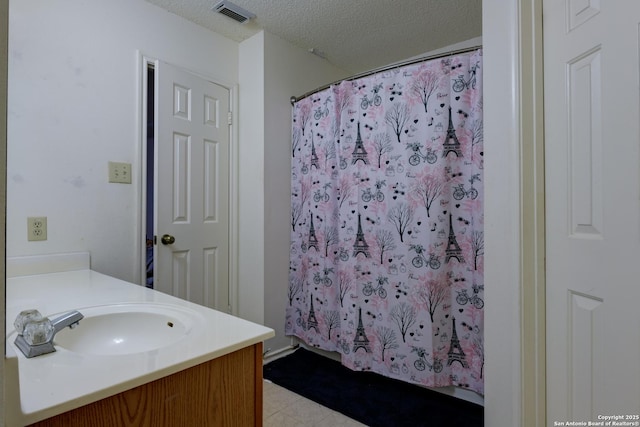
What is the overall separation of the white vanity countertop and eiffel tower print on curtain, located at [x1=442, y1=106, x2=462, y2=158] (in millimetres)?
1331

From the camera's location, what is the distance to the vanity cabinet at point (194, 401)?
0.61m

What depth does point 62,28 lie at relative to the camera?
1.67 metres

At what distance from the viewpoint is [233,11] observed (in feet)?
6.77

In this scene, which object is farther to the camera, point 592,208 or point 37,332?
point 592,208

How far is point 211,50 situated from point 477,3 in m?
1.74

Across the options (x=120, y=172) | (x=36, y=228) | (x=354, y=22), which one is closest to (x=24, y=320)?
(x=36, y=228)

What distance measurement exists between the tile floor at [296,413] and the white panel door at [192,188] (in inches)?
32.3

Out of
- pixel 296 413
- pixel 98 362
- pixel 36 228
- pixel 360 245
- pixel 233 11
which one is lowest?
pixel 296 413

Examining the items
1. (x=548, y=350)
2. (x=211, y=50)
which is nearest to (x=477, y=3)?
(x=211, y=50)

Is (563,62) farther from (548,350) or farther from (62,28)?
(62,28)

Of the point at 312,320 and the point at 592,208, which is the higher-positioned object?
the point at 592,208

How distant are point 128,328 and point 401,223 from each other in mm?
1375

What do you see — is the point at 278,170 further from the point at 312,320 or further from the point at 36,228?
the point at 36,228

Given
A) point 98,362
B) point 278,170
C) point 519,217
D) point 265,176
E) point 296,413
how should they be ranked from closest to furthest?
point 98,362 < point 519,217 < point 296,413 < point 265,176 < point 278,170
